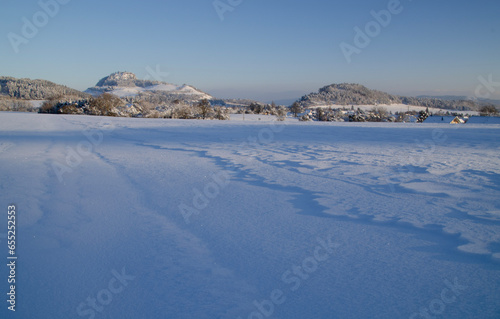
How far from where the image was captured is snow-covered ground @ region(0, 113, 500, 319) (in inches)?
56.1

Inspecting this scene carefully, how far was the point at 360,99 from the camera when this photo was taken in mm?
87000

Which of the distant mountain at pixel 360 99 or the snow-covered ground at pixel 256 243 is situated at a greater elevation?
the distant mountain at pixel 360 99

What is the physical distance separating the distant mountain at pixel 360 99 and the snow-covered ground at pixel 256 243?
7796 centimetres

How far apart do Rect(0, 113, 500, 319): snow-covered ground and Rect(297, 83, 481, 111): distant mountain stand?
78.0 metres

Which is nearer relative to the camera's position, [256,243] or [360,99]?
[256,243]

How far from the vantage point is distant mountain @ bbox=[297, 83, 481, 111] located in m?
80.8

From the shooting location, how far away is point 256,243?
79.8 inches

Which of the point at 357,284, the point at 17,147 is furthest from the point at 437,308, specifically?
the point at 17,147

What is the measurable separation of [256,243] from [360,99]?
310 feet

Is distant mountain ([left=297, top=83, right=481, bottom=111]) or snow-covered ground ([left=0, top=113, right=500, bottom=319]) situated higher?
distant mountain ([left=297, top=83, right=481, bottom=111])

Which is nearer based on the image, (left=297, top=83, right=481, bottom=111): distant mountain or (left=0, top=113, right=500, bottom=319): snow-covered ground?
(left=0, top=113, right=500, bottom=319): snow-covered ground

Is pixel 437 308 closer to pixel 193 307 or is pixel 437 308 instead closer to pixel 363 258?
pixel 363 258

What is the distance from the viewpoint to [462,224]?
2.23m

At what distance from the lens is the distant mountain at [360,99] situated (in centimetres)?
8081
